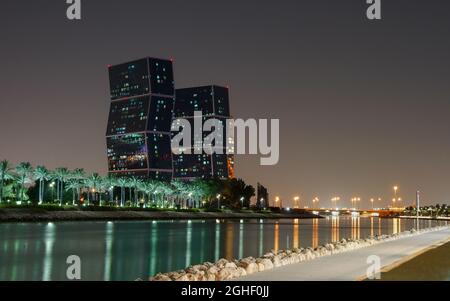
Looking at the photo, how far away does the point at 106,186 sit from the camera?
150375 mm

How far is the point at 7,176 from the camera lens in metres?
113

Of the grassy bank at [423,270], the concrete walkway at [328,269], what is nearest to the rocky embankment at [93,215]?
the concrete walkway at [328,269]

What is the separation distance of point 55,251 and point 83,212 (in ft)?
234

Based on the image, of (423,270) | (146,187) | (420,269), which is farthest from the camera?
(146,187)

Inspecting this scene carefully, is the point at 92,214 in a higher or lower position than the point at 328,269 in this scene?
lower

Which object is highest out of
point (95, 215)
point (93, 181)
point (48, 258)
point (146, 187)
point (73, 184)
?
point (93, 181)

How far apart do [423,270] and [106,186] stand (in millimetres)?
135670

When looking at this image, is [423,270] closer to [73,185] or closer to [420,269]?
[420,269]


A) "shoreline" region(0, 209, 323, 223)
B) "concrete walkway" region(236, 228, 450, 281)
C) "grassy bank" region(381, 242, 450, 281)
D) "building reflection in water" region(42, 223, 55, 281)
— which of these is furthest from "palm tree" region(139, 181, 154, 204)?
"grassy bank" region(381, 242, 450, 281)

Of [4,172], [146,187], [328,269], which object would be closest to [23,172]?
[4,172]

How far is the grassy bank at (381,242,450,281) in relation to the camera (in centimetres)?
1712

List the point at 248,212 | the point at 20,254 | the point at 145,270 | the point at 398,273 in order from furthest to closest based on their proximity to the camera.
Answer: the point at 248,212, the point at 20,254, the point at 145,270, the point at 398,273
